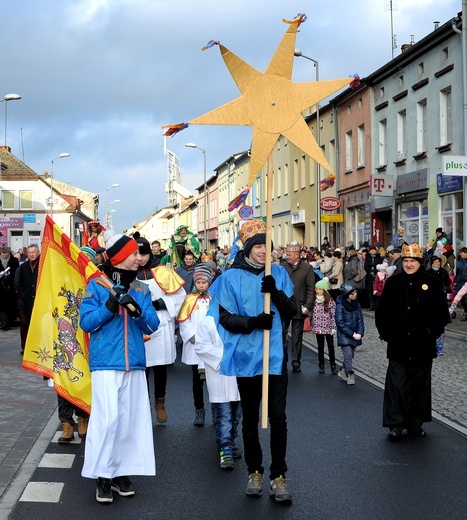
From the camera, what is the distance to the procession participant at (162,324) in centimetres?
973

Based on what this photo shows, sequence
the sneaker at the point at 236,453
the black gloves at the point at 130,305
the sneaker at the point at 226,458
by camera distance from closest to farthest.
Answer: the black gloves at the point at 130,305 → the sneaker at the point at 226,458 → the sneaker at the point at 236,453

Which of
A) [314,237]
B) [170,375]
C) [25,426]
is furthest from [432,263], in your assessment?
[314,237]

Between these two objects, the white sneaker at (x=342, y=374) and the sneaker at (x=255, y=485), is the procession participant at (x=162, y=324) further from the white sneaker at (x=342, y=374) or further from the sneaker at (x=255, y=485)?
the white sneaker at (x=342, y=374)

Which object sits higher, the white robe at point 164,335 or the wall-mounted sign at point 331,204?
the wall-mounted sign at point 331,204

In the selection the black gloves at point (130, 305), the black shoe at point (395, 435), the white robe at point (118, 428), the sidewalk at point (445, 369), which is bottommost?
the sidewalk at point (445, 369)

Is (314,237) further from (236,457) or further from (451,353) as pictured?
(236,457)

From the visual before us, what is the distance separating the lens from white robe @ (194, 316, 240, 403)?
802 centimetres

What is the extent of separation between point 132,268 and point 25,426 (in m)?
3.25

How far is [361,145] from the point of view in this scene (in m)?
37.7

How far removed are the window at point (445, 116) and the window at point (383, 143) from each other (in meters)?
5.85

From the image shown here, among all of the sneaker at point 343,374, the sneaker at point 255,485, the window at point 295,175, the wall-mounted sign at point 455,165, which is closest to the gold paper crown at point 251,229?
the sneaker at point 255,485

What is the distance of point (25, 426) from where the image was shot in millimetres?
9391

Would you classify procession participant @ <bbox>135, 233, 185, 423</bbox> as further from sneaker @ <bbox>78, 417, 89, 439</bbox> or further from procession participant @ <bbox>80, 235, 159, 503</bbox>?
procession participant @ <bbox>80, 235, 159, 503</bbox>

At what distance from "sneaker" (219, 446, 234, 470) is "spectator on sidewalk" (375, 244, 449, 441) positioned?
192 cm
